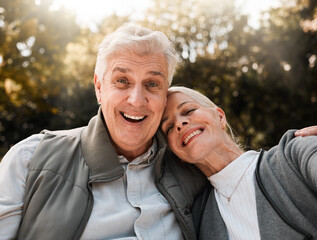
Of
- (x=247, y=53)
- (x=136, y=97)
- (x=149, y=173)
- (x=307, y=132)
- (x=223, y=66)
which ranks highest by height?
(x=136, y=97)

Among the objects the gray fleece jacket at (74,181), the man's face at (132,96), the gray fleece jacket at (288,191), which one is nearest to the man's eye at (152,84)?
the man's face at (132,96)

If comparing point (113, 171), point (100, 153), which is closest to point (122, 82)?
point (100, 153)

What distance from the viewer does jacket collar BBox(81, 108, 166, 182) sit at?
7.11ft

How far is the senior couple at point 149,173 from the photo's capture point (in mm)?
1969

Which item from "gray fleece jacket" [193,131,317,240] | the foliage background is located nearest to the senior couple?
"gray fleece jacket" [193,131,317,240]

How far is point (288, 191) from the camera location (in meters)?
2.12

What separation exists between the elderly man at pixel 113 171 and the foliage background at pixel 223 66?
35.4ft

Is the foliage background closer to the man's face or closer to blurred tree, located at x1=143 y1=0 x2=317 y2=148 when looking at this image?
blurred tree, located at x1=143 y1=0 x2=317 y2=148

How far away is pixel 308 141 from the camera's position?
2.00m

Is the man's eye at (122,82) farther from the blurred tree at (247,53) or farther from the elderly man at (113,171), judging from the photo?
the blurred tree at (247,53)

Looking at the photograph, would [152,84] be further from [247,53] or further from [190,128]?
[247,53]

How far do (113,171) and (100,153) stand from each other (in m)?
0.17

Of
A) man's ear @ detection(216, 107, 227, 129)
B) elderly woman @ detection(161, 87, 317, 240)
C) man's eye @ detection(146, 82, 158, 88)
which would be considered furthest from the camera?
man's ear @ detection(216, 107, 227, 129)

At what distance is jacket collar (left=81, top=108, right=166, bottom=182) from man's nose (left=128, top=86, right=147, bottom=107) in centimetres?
32
